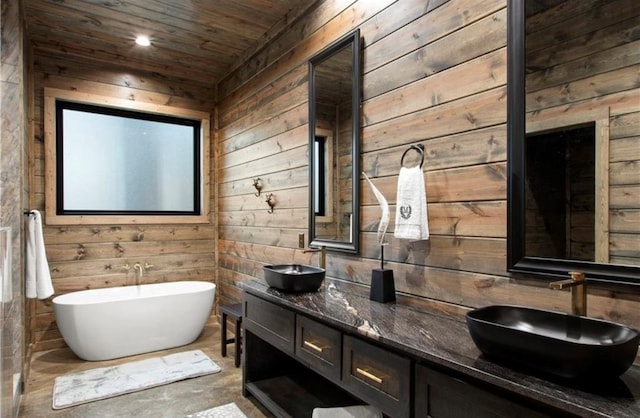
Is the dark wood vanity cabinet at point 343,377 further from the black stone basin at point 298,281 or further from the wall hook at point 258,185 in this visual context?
the wall hook at point 258,185

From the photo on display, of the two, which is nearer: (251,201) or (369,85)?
(369,85)

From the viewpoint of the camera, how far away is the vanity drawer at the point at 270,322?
2.08 metres

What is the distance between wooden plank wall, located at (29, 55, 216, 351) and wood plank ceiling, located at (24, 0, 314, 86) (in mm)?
166

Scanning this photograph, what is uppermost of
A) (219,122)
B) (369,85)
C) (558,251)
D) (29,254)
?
(219,122)

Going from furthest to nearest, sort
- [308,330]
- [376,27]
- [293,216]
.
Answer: [293,216]
[376,27]
[308,330]

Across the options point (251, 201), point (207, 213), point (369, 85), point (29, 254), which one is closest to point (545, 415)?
point (369, 85)

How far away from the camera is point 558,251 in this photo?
54.8 inches

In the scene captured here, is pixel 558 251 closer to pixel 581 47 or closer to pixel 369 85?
pixel 581 47

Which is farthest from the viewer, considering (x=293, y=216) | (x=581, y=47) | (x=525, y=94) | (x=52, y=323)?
(x=52, y=323)

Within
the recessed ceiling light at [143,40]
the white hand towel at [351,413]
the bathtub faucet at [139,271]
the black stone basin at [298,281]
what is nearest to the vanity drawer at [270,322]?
the black stone basin at [298,281]

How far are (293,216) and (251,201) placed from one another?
0.82m

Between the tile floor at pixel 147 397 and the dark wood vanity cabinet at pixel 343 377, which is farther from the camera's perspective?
the tile floor at pixel 147 397

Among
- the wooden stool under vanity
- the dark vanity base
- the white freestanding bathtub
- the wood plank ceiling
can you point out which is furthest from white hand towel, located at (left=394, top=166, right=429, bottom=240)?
the white freestanding bathtub

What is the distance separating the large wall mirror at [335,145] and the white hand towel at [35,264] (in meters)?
2.10
